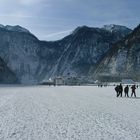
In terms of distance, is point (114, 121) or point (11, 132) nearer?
point (11, 132)

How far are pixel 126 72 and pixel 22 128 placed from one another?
156038 mm

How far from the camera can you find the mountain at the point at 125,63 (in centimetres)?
16345

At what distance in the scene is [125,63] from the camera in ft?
566

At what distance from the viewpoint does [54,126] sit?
42.3 ft

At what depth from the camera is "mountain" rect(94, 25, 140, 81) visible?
163450 millimetres

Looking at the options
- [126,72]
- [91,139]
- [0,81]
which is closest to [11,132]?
[91,139]

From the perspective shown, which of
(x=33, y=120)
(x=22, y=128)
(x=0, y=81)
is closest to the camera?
(x=22, y=128)

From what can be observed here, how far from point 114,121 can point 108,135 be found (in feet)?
10.7

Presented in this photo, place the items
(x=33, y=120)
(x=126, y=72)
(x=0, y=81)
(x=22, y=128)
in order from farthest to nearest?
(x=0, y=81)
(x=126, y=72)
(x=33, y=120)
(x=22, y=128)

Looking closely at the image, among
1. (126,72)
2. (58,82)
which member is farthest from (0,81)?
(126,72)

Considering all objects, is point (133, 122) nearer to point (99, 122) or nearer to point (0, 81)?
point (99, 122)

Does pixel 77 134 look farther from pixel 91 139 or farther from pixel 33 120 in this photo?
pixel 33 120

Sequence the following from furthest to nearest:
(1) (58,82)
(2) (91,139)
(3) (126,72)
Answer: (1) (58,82) → (3) (126,72) → (2) (91,139)

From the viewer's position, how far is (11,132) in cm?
1154
